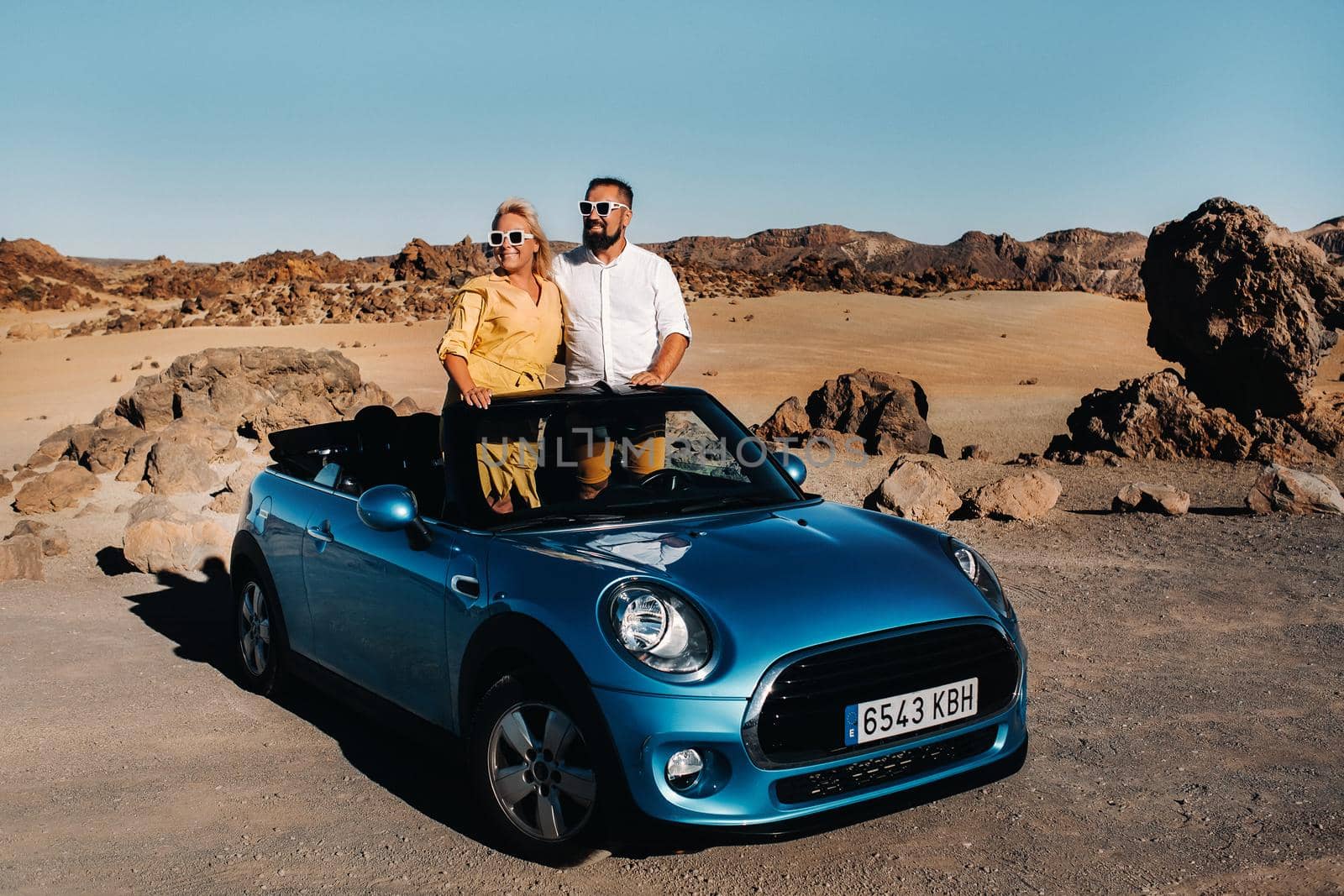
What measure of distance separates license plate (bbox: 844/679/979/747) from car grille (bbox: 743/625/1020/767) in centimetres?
2

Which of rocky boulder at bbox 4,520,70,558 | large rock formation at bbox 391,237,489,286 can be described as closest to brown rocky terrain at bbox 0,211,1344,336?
large rock formation at bbox 391,237,489,286

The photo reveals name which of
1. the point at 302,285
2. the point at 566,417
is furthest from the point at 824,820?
the point at 302,285

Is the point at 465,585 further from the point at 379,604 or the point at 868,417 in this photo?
the point at 868,417

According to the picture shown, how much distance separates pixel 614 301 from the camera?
6426mm

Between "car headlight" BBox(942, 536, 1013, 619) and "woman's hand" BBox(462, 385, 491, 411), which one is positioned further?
"woman's hand" BBox(462, 385, 491, 411)

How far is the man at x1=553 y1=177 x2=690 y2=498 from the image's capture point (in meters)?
6.30

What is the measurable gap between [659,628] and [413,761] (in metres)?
1.94

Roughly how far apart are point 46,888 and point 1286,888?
370 centimetres

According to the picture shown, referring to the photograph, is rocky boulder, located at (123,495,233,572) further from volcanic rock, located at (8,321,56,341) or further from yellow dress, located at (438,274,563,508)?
volcanic rock, located at (8,321,56,341)

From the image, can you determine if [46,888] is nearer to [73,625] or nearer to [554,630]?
[554,630]

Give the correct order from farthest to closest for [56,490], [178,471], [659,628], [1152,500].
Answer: [178,471] → [56,490] → [1152,500] → [659,628]

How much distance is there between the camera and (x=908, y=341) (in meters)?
35.8

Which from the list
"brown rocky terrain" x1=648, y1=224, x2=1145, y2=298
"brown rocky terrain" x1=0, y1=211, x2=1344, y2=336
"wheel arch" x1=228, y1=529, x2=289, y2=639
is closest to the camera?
"wheel arch" x1=228, y1=529, x2=289, y2=639

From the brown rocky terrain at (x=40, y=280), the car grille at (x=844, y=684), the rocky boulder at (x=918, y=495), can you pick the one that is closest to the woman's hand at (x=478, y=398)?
the car grille at (x=844, y=684)
